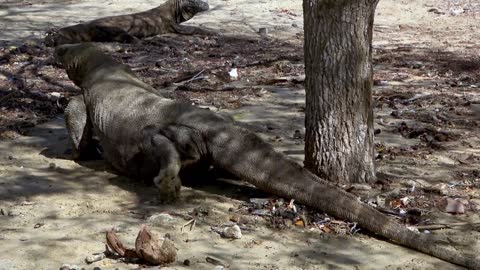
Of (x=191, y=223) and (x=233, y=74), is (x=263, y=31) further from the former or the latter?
(x=191, y=223)

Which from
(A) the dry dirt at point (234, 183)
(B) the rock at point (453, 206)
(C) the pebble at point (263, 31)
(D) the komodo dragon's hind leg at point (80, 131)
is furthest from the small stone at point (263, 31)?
(B) the rock at point (453, 206)

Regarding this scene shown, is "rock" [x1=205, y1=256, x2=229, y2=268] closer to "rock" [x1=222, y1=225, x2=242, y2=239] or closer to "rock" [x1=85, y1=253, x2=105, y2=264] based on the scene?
"rock" [x1=222, y1=225, x2=242, y2=239]

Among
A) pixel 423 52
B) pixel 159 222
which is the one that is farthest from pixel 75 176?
pixel 423 52

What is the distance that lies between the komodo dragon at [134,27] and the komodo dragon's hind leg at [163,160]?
6.11m

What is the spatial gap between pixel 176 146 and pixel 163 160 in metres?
0.16

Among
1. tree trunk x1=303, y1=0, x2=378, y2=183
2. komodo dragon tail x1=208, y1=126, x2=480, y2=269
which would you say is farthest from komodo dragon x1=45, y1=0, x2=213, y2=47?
tree trunk x1=303, y1=0, x2=378, y2=183

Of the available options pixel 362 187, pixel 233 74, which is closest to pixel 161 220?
pixel 362 187

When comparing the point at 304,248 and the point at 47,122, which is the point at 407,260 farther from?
the point at 47,122

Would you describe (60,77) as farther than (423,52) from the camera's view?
No

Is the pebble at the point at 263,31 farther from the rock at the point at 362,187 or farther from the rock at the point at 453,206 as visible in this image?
the rock at the point at 453,206

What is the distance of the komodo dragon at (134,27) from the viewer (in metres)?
11.2

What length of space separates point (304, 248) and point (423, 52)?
7.27 m

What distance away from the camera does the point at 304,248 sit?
421cm

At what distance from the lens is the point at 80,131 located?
6.10m
